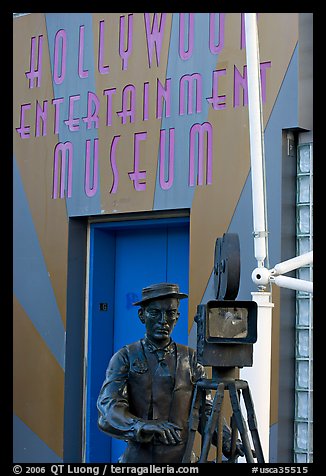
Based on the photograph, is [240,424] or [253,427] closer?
[240,424]

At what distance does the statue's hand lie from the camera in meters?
4.62

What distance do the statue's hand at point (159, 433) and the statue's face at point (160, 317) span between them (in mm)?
499

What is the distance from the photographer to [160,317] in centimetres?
494

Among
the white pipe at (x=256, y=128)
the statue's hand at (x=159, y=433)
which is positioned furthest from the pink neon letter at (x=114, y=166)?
the statue's hand at (x=159, y=433)

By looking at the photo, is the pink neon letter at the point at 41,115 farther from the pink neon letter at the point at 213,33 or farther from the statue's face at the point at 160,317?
the statue's face at the point at 160,317

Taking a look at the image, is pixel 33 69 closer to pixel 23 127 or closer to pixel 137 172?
pixel 23 127

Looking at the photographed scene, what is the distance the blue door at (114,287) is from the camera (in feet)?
28.8

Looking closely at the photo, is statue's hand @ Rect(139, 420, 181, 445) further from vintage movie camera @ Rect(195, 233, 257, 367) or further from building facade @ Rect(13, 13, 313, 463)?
building facade @ Rect(13, 13, 313, 463)

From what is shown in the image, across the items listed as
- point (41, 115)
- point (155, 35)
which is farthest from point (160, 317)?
point (41, 115)

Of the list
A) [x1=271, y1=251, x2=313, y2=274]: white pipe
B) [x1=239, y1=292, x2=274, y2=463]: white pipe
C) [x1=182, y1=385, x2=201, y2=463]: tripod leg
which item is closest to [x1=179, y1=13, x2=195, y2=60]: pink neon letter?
[x1=271, y1=251, x2=313, y2=274]: white pipe

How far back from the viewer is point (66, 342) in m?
9.04

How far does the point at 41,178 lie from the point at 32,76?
109 cm

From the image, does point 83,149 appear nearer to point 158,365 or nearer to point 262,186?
point 262,186

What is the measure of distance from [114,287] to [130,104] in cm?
186
